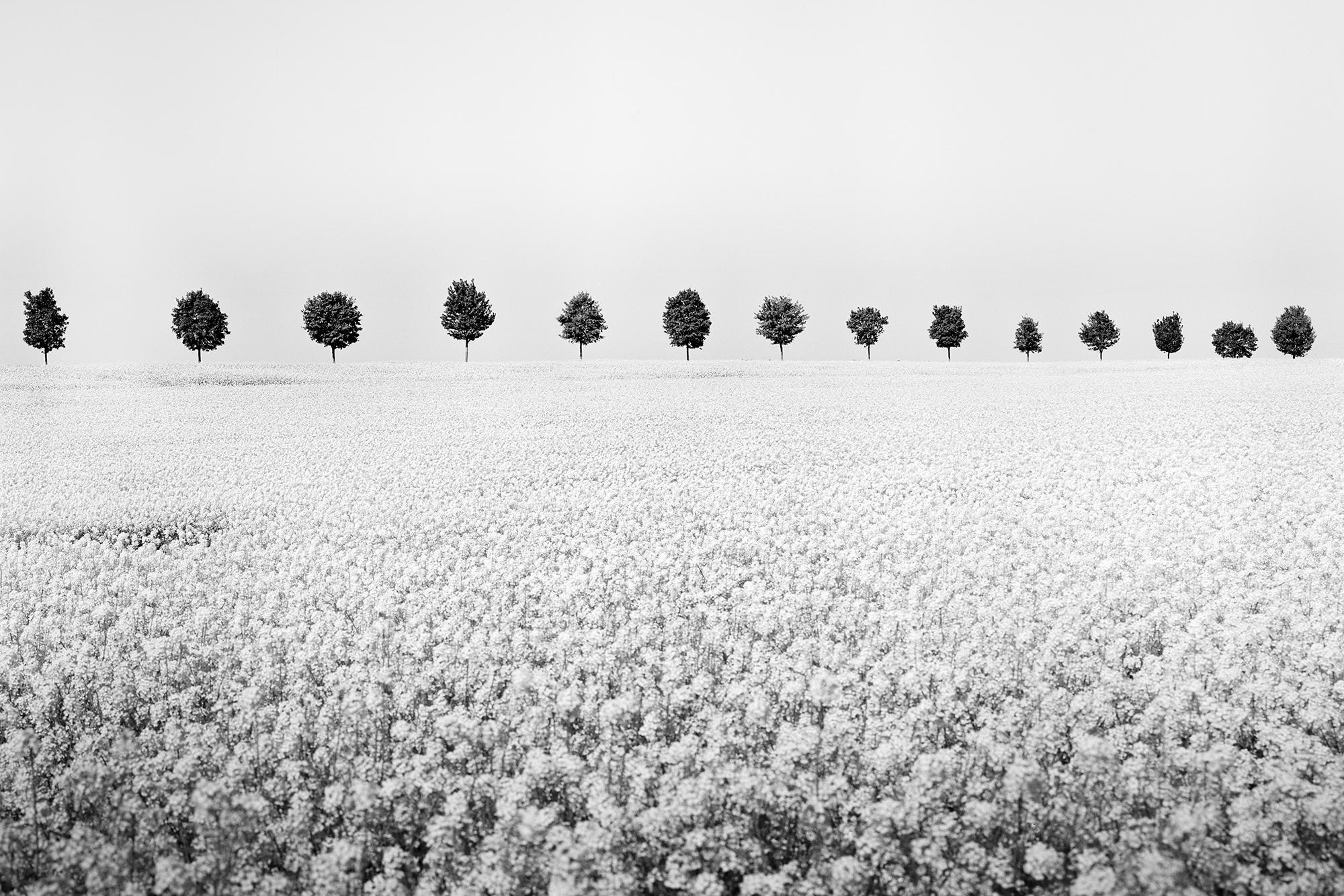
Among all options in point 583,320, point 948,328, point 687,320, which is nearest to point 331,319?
point 583,320

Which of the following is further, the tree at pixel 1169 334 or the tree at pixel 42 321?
the tree at pixel 1169 334

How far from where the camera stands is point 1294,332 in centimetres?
11125

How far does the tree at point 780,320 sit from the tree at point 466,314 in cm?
3173

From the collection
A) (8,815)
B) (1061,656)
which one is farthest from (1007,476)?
(8,815)

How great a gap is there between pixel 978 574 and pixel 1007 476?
717cm

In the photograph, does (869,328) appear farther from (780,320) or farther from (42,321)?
(42,321)

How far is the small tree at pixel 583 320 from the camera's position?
88.6 m

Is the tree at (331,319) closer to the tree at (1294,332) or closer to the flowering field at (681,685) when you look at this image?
the flowering field at (681,685)

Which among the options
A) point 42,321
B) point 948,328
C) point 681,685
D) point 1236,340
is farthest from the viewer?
point 1236,340

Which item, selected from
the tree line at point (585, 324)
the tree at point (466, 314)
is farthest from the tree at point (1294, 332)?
the tree at point (466, 314)

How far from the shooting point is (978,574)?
8.56 metres

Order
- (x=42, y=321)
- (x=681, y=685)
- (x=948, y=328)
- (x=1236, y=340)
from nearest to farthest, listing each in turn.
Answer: (x=681, y=685) < (x=42, y=321) < (x=948, y=328) < (x=1236, y=340)

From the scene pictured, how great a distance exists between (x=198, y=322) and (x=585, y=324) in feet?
120

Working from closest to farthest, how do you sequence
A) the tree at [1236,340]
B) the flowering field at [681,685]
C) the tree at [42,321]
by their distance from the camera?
the flowering field at [681,685] < the tree at [42,321] < the tree at [1236,340]
